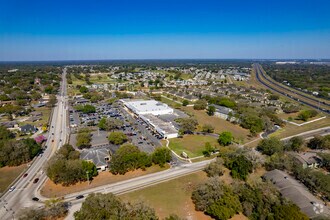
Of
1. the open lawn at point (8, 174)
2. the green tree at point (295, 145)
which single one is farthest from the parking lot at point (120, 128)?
the green tree at point (295, 145)

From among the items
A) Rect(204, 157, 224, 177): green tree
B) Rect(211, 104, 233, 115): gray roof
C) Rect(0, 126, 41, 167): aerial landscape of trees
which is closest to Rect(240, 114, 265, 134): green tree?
Rect(211, 104, 233, 115): gray roof

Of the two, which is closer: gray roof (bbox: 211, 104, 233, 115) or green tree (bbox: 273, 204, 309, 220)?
green tree (bbox: 273, 204, 309, 220)

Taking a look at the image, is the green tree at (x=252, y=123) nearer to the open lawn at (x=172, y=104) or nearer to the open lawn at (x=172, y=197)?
the open lawn at (x=172, y=197)

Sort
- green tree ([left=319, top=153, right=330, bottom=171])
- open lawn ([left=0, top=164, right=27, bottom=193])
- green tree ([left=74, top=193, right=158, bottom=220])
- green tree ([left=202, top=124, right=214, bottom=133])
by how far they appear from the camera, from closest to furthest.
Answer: green tree ([left=74, top=193, right=158, bottom=220])
open lawn ([left=0, top=164, right=27, bottom=193])
green tree ([left=319, top=153, right=330, bottom=171])
green tree ([left=202, top=124, right=214, bottom=133])

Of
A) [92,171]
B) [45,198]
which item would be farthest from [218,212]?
[45,198]

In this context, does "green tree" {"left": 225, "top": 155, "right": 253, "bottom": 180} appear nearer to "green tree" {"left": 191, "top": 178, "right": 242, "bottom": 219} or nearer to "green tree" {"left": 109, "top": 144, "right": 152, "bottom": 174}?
"green tree" {"left": 191, "top": 178, "right": 242, "bottom": 219}

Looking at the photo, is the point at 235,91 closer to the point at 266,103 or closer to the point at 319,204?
the point at 266,103

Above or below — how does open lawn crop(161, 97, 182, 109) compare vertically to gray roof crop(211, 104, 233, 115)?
below
